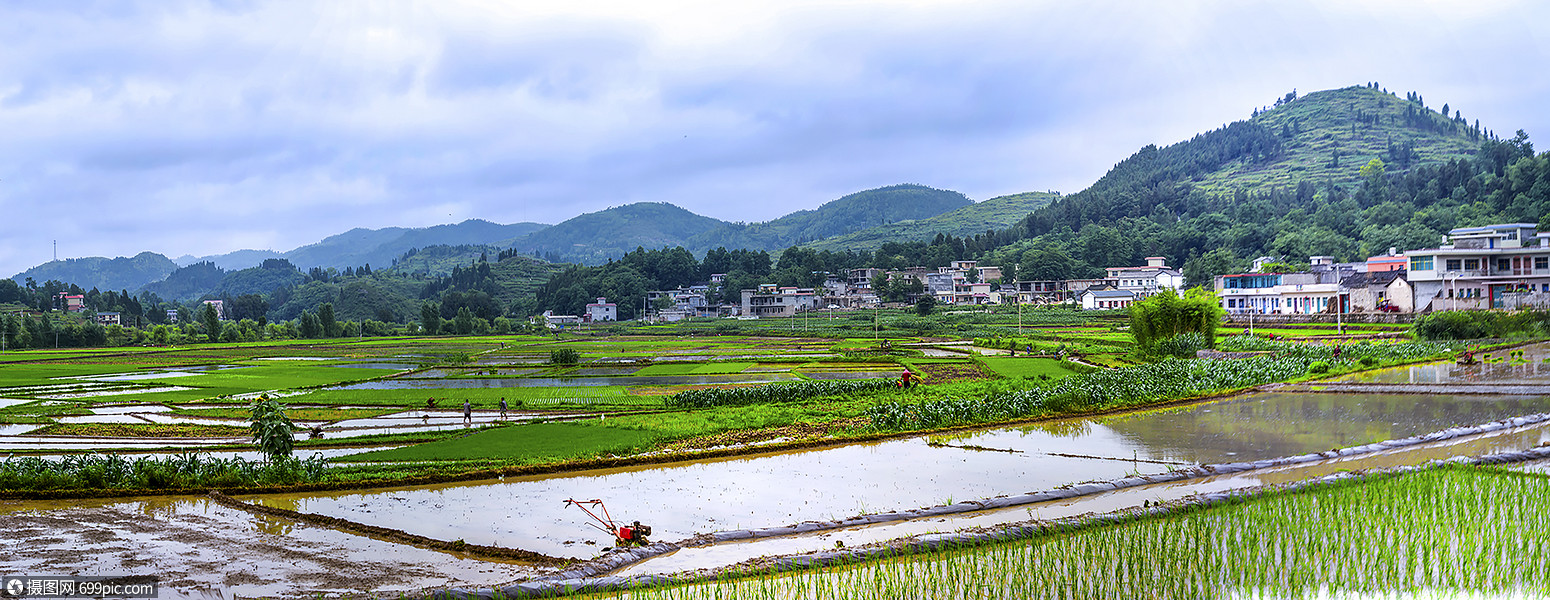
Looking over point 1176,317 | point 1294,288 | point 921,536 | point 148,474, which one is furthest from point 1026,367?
point 1294,288

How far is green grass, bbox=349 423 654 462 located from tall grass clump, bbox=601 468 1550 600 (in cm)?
772

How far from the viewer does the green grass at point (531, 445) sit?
1575cm

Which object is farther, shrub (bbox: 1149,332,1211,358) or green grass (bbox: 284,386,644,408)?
shrub (bbox: 1149,332,1211,358)

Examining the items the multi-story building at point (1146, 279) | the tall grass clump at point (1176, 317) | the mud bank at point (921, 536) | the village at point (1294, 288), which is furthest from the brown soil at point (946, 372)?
the multi-story building at point (1146, 279)

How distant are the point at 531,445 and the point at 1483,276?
44.6 m

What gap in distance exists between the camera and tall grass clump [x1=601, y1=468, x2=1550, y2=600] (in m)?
8.05

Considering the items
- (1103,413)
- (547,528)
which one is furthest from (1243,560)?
(1103,413)

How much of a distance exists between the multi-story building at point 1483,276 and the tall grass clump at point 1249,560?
38667 mm

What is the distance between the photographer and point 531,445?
1681 cm

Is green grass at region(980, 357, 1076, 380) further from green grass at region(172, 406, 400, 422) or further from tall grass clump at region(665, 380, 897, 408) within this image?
green grass at region(172, 406, 400, 422)

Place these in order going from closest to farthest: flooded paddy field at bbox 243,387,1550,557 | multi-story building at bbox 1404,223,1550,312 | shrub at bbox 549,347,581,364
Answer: flooded paddy field at bbox 243,387,1550,557, shrub at bbox 549,347,581,364, multi-story building at bbox 1404,223,1550,312

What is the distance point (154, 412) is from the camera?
77.6 ft

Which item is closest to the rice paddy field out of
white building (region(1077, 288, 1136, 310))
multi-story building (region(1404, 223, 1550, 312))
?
multi-story building (region(1404, 223, 1550, 312))

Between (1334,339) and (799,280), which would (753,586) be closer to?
(1334,339)
